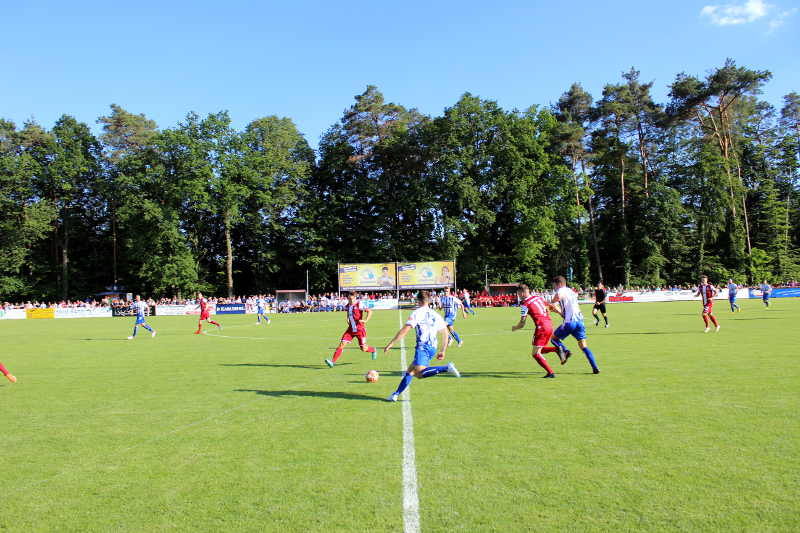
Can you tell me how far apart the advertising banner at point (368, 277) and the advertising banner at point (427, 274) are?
0.87 m

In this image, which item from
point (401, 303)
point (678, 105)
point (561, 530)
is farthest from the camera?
point (678, 105)

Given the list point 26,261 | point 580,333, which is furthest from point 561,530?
point 26,261

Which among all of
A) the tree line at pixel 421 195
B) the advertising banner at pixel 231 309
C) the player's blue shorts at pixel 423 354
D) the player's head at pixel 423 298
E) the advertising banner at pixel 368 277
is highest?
the tree line at pixel 421 195

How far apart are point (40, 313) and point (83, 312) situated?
11.9ft

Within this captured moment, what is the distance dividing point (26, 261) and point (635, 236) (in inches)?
2700

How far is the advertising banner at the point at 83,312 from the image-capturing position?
49594 millimetres

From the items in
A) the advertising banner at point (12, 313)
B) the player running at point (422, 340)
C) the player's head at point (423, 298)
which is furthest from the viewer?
the advertising banner at point (12, 313)

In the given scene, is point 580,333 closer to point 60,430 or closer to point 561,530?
point 561,530

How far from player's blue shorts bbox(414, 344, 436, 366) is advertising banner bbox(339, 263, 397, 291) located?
42077mm

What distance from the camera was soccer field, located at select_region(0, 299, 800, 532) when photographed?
445cm

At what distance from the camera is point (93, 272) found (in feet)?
207

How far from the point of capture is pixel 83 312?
4988 cm

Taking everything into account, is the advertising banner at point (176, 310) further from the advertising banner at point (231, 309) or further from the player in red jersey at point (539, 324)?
the player in red jersey at point (539, 324)

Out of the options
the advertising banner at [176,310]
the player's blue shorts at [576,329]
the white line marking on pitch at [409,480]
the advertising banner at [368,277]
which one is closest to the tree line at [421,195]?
the advertising banner at [176,310]
